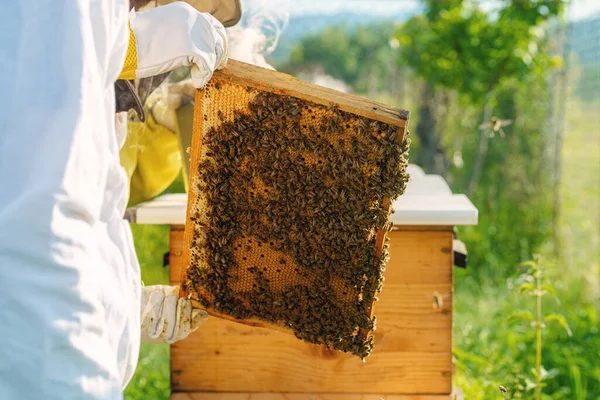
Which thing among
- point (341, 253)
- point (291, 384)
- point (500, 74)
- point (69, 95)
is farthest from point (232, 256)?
point (500, 74)

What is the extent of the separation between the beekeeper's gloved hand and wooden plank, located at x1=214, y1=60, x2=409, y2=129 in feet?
0.43

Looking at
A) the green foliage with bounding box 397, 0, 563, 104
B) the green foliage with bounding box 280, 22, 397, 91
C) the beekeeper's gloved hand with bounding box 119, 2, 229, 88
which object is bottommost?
the beekeeper's gloved hand with bounding box 119, 2, 229, 88

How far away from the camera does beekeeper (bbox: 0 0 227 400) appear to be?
1.33 metres

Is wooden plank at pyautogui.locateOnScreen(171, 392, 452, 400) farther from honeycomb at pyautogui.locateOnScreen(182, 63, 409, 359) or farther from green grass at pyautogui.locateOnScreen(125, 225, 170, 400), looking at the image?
green grass at pyautogui.locateOnScreen(125, 225, 170, 400)

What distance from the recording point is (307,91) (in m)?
1.94

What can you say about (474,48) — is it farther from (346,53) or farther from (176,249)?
(346,53)

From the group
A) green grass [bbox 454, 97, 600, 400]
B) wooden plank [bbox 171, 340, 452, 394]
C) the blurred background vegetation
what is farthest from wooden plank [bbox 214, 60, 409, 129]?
the blurred background vegetation

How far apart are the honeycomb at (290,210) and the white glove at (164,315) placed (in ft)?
0.22

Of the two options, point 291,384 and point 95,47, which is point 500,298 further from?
point 95,47

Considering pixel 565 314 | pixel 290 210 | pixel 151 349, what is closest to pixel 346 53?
pixel 565 314

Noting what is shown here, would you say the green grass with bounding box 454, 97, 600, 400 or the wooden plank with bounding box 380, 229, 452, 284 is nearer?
the wooden plank with bounding box 380, 229, 452, 284

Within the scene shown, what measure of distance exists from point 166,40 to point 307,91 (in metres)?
0.44

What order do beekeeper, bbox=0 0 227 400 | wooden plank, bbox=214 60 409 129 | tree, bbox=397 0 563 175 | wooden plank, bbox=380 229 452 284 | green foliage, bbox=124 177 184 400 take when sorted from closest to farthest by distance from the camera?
beekeeper, bbox=0 0 227 400, wooden plank, bbox=214 60 409 129, wooden plank, bbox=380 229 452 284, green foliage, bbox=124 177 184 400, tree, bbox=397 0 563 175

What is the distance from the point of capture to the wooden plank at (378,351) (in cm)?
261
